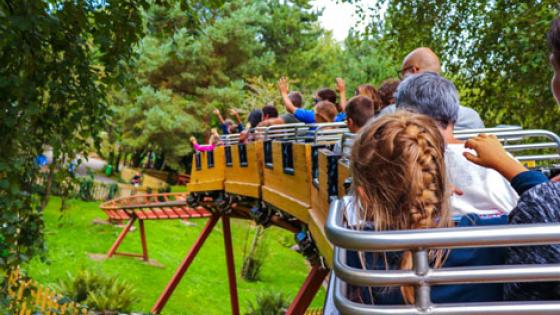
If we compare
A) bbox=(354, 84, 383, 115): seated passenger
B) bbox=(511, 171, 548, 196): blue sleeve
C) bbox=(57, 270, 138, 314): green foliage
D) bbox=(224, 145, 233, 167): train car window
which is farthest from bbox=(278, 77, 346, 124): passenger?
bbox=(57, 270, 138, 314): green foliage

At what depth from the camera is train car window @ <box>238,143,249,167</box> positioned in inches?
298

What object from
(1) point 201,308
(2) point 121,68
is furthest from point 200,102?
(2) point 121,68

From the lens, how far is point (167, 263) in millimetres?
21281

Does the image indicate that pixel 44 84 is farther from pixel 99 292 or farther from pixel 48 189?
pixel 99 292

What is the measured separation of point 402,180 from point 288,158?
4138mm

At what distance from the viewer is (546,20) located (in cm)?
771

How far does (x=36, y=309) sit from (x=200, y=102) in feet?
82.3

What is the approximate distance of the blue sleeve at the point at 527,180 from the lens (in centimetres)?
146

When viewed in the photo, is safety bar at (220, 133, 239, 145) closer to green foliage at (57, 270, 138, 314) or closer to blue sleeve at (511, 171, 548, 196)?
green foliage at (57, 270, 138, 314)

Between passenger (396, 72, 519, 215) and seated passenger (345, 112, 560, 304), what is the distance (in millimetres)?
572

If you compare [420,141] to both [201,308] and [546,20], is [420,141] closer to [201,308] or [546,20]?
[546,20]

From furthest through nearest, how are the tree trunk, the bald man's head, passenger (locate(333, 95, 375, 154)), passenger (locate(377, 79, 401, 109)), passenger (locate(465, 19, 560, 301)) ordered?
passenger (locate(377, 79, 401, 109)) → the tree trunk → passenger (locate(333, 95, 375, 154)) → the bald man's head → passenger (locate(465, 19, 560, 301))

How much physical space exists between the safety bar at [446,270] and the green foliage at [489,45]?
7.14 meters

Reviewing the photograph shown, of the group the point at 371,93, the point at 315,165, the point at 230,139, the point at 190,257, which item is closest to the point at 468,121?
the point at 371,93
